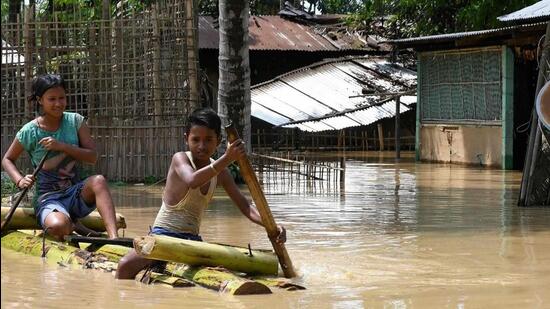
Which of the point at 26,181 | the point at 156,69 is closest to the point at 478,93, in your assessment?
the point at 156,69

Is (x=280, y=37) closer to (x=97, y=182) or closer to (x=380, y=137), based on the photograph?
(x=380, y=137)

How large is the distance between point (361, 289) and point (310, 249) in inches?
72.7

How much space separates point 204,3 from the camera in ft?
101

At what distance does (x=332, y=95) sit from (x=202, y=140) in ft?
63.2

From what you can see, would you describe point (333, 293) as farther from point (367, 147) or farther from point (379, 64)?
point (379, 64)

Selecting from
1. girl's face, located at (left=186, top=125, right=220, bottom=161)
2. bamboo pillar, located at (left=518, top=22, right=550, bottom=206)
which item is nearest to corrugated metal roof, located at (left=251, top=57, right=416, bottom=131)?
bamboo pillar, located at (left=518, top=22, right=550, bottom=206)

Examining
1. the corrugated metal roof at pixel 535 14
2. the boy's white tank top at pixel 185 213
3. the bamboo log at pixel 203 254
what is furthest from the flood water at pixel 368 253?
the corrugated metal roof at pixel 535 14

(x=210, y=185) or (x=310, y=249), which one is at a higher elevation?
(x=210, y=185)

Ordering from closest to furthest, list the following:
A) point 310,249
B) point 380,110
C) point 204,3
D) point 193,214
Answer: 1. point 193,214
2. point 310,249
3. point 380,110
4. point 204,3

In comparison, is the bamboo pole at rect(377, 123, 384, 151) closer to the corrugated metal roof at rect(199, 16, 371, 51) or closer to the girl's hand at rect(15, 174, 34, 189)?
the corrugated metal roof at rect(199, 16, 371, 51)

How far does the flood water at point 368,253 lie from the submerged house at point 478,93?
3835 mm

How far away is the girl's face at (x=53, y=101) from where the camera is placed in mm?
6957

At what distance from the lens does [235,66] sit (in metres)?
14.2

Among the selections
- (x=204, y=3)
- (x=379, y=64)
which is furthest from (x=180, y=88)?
(x=204, y=3)
